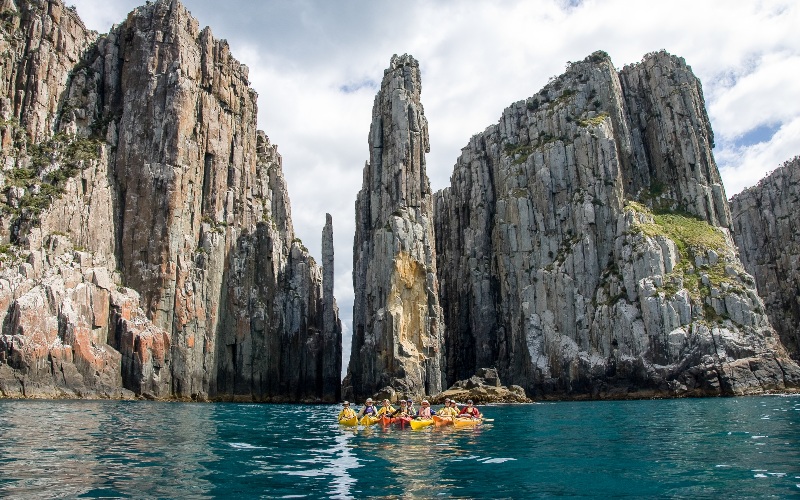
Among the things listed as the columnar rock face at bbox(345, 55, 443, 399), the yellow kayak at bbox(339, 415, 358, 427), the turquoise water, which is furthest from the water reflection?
the columnar rock face at bbox(345, 55, 443, 399)

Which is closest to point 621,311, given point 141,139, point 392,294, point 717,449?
point 392,294

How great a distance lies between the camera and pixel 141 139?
103562 mm

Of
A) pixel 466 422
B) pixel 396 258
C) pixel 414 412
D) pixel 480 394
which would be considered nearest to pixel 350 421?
pixel 414 412

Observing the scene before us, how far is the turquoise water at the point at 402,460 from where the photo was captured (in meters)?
20.5

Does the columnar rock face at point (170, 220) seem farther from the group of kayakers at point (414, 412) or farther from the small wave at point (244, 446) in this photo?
the small wave at point (244, 446)

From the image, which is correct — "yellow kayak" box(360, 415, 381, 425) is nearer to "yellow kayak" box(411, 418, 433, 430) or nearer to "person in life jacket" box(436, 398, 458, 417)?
"yellow kayak" box(411, 418, 433, 430)

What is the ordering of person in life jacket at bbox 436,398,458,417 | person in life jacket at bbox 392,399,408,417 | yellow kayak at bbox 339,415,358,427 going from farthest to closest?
person in life jacket at bbox 436,398,458,417 < yellow kayak at bbox 339,415,358,427 < person in life jacket at bbox 392,399,408,417

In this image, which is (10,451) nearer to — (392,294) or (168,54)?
(392,294)

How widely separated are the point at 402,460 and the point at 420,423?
1742 cm

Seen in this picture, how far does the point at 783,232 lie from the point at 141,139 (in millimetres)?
123736

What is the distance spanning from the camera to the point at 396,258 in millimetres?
106062

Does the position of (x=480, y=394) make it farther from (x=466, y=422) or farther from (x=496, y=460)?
(x=496, y=460)

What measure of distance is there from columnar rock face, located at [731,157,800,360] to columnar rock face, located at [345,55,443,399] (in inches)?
2699

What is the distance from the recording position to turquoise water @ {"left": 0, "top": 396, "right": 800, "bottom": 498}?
67.3 feet
